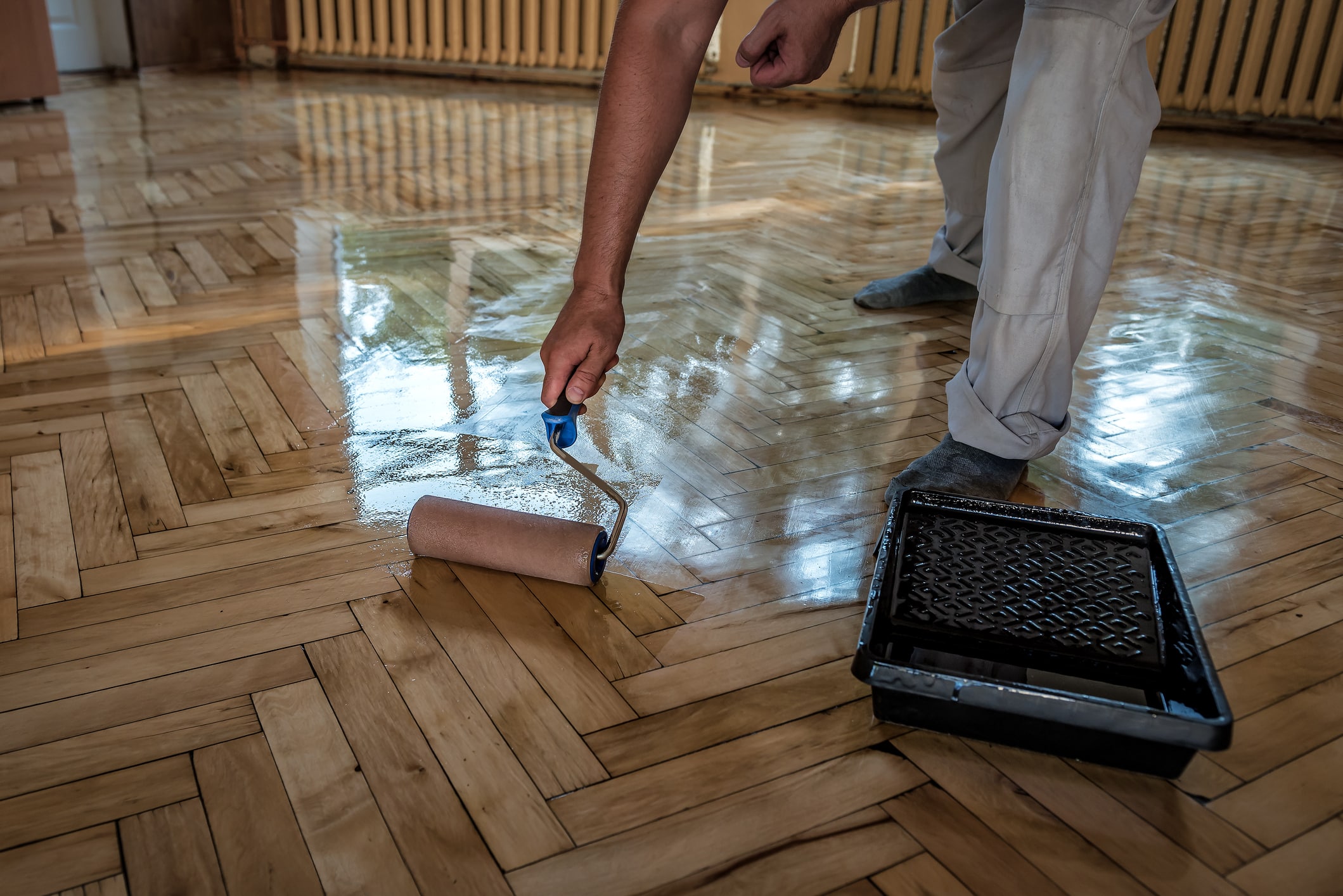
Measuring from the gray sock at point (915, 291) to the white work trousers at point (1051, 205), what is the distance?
2.29ft

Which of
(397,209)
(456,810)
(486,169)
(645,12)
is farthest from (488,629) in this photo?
(486,169)

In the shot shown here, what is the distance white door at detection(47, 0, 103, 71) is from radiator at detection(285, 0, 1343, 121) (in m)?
0.89

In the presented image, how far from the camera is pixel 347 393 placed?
5.08ft

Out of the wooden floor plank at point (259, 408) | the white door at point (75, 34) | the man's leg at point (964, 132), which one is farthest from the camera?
the white door at point (75, 34)

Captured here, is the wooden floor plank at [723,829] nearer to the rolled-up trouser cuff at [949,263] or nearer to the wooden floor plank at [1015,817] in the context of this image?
the wooden floor plank at [1015,817]

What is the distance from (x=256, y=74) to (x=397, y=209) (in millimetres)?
3102

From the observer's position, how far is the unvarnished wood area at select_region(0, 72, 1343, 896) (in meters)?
0.79

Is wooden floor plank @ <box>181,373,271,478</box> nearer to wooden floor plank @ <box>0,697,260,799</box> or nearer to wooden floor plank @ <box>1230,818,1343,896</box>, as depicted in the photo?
wooden floor plank @ <box>0,697,260,799</box>

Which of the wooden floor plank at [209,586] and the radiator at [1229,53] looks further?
the radiator at [1229,53]

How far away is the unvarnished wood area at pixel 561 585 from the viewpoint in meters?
0.79

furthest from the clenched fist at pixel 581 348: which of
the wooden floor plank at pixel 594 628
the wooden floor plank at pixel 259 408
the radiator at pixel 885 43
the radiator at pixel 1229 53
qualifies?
the radiator at pixel 885 43

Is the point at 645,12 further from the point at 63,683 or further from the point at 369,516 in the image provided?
the point at 63,683

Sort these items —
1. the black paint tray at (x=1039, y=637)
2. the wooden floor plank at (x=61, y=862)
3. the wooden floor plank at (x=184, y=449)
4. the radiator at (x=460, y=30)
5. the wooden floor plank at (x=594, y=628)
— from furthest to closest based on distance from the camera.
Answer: the radiator at (x=460, y=30) < the wooden floor plank at (x=184, y=449) < the wooden floor plank at (x=594, y=628) < the black paint tray at (x=1039, y=637) < the wooden floor plank at (x=61, y=862)

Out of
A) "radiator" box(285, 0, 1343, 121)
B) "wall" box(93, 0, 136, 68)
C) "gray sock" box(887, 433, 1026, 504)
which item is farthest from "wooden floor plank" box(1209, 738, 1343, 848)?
Answer: "wall" box(93, 0, 136, 68)
